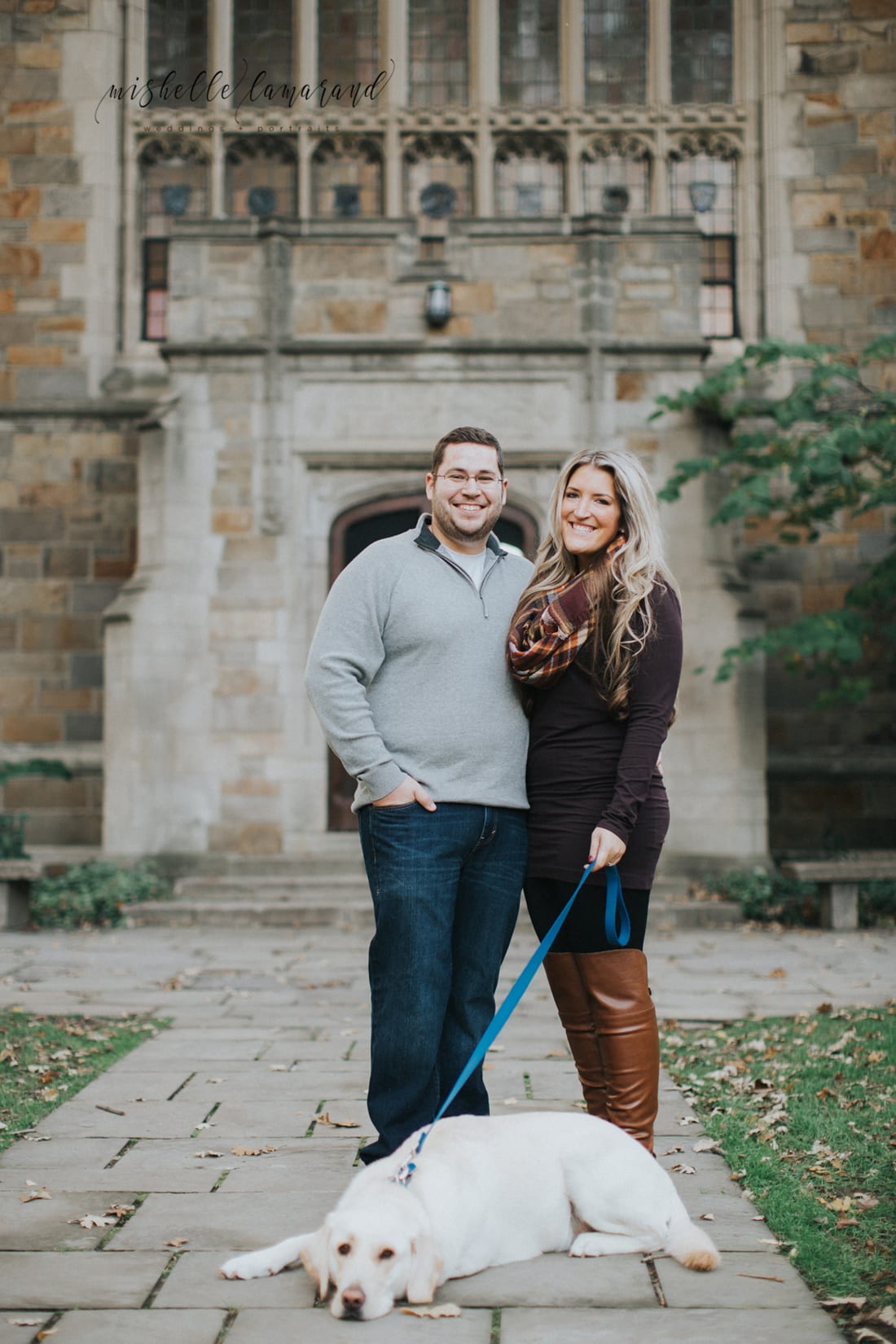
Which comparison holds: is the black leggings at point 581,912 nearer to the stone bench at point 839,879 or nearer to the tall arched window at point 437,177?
the stone bench at point 839,879

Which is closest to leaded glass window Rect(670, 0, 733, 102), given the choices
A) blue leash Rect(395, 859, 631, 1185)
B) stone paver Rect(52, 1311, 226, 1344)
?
blue leash Rect(395, 859, 631, 1185)

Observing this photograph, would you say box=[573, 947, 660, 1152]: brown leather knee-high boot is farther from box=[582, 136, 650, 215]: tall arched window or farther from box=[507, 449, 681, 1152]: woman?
box=[582, 136, 650, 215]: tall arched window

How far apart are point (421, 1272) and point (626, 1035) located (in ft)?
2.68

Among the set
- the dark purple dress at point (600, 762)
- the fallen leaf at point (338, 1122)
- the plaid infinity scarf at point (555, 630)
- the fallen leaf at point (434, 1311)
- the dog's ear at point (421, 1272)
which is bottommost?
the fallen leaf at point (338, 1122)

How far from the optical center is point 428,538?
11.2 feet

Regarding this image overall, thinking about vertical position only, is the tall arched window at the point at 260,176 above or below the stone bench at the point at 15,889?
above

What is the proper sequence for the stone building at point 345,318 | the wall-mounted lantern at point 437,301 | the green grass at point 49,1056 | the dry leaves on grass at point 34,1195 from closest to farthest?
the dry leaves on grass at point 34,1195, the green grass at point 49,1056, the wall-mounted lantern at point 437,301, the stone building at point 345,318

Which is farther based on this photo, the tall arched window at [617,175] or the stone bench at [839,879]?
the tall arched window at [617,175]

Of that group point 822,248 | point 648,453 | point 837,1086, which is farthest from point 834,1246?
point 822,248

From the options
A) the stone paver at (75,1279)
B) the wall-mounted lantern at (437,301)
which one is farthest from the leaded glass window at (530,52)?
the stone paver at (75,1279)

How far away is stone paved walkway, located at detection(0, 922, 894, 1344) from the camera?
257cm

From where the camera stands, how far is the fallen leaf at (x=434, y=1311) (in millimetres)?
2566

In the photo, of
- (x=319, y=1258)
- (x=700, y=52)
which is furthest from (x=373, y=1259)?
(x=700, y=52)

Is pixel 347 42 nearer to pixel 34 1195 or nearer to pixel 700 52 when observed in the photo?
pixel 700 52
